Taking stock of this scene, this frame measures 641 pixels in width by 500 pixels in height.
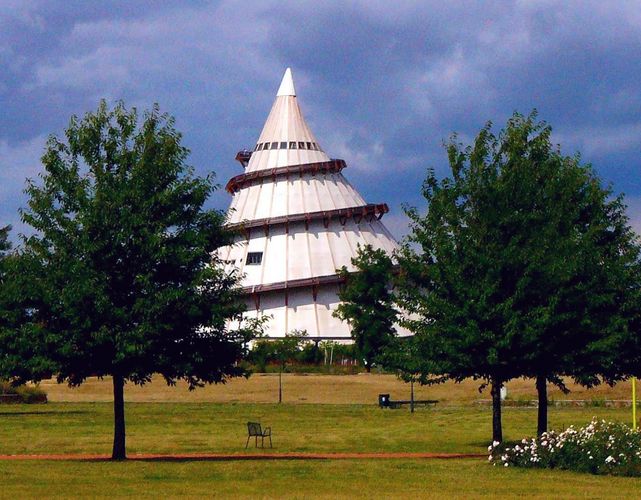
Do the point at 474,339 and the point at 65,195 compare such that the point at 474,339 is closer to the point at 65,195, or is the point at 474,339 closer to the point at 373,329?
the point at 65,195

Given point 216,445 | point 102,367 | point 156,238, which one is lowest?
point 216,445

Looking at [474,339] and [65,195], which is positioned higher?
[65,195]

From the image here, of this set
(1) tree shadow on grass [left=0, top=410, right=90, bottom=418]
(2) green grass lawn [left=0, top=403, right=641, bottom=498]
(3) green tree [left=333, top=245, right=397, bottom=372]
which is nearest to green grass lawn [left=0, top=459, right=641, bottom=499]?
(2) green grass lawn [left=0, top=403, right=641, bottom=498]

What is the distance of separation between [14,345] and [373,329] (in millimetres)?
58696

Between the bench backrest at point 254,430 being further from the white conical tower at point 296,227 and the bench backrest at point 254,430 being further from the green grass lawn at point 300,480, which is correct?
the white conical tower at point 296,227

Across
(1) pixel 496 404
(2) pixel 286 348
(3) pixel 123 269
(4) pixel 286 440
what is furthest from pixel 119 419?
(2) pixel 286 348

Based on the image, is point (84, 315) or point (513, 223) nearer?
point (84, 315)

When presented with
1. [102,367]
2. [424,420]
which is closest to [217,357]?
[102,367]

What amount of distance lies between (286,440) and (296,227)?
8219 cm

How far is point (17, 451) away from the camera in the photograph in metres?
38.2

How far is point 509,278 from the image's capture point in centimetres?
3512

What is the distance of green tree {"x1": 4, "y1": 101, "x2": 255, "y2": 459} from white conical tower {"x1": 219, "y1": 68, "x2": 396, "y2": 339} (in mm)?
82041

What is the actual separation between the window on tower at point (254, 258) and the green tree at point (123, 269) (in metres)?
89.2

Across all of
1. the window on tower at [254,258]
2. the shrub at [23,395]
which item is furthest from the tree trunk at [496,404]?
the window on tower at [254,258]
